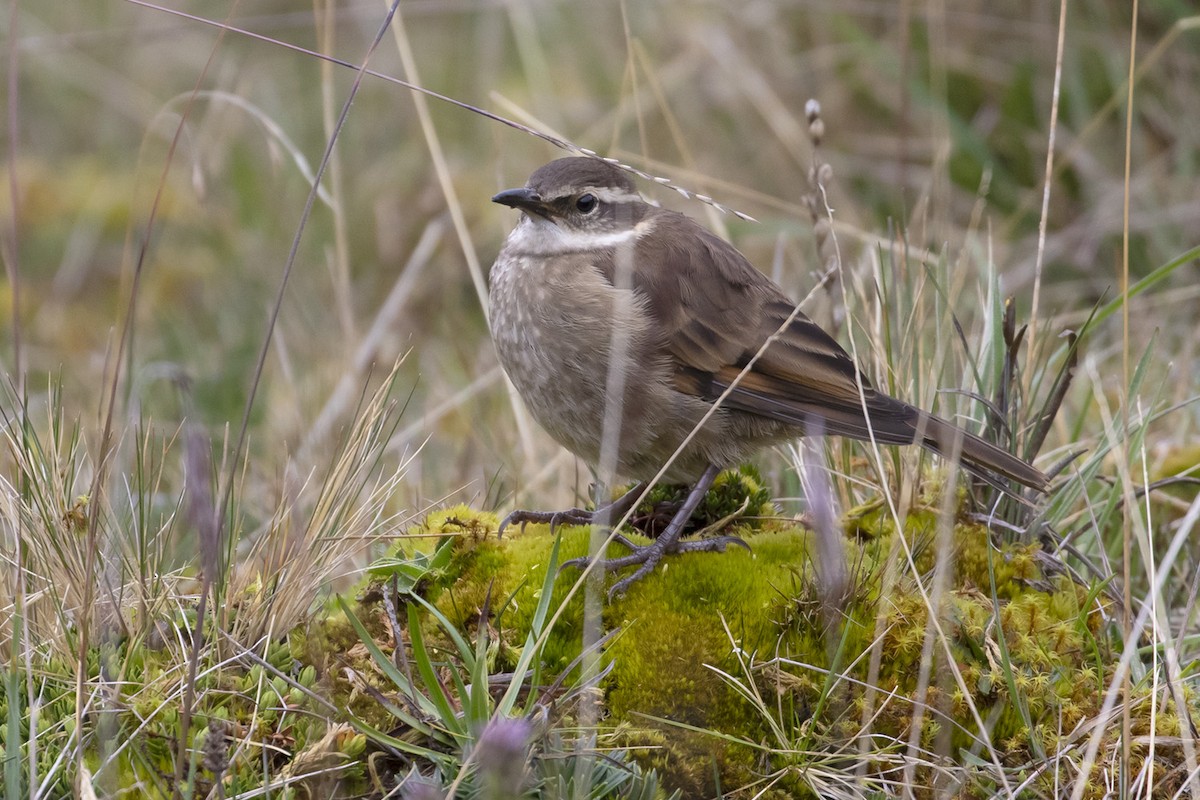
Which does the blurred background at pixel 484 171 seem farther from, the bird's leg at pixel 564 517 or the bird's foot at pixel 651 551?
the bird's foot at pixel 651 551

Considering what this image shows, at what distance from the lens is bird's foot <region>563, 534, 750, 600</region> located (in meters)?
3.73

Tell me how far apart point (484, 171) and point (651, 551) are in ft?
20.0

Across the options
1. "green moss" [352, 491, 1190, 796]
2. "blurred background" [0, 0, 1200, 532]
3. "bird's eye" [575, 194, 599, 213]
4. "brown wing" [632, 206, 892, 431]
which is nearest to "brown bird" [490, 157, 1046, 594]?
"brown wing" [632, 206, 892, 431]

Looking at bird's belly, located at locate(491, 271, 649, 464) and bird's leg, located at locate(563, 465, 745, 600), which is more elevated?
bird's belly, located at locate(491, 271, 649, 464)

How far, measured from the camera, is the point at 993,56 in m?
8.38

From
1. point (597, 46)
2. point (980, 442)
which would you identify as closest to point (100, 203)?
point (597, 46)

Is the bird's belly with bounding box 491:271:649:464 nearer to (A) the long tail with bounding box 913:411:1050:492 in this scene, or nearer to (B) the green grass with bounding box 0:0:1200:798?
(B) the green grass with bounding box 0:0:1200:798

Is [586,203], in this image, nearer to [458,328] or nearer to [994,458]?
[994,458]

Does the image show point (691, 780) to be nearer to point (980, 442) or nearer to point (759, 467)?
point (980, 442)

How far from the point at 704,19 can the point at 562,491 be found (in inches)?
199

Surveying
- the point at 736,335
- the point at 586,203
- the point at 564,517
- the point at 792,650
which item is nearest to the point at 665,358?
the point at 736,335

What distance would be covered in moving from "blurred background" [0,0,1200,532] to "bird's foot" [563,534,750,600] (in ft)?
4.87

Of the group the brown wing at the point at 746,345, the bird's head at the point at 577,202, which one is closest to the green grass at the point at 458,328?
the brown wing at the point at 746,345

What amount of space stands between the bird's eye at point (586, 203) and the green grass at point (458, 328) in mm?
529
